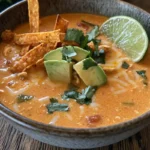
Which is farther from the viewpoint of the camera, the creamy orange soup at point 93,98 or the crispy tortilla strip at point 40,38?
the crispy tortilla strip at point 40,38

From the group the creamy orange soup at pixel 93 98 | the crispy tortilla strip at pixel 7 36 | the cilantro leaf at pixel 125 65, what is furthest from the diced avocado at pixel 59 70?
the crispy tortilla strip at pixel 7 36

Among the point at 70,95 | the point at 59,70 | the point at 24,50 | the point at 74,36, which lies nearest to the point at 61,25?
the point at 74,36

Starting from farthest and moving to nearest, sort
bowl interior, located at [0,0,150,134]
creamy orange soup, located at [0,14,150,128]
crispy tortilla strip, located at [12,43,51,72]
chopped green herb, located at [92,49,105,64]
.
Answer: bowl interior, located at [0,0,150,134]
chopped green herb, located at [92,49,105,64]
crispy tortilla strip, located at [12,43,51,72]
creamy orange soup, located at [0,14,150,128]

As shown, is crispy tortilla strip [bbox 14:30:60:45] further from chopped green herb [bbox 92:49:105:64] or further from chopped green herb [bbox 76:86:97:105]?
chopped green herb [bbox 76:86:97:105]

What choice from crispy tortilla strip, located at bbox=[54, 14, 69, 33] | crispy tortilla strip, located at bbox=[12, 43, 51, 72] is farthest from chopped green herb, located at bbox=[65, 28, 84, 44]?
crispy tortilla strip, located at bbox=[12, 43, 51, 72]

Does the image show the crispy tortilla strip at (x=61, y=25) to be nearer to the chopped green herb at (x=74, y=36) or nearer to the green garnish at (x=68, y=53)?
the chopped green herb at (x=74, y=36)

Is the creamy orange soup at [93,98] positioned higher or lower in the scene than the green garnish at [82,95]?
lower
